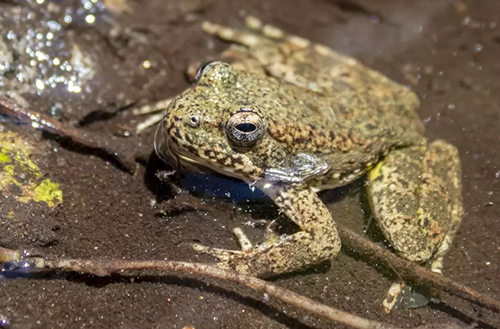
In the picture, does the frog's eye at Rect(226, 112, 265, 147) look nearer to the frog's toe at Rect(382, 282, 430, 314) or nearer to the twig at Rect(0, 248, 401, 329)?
the twig at Rect(0, 248, 401, 329)

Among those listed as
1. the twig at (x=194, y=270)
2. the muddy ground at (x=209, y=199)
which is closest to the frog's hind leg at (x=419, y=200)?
the muddy ground at (x=209, y=199)

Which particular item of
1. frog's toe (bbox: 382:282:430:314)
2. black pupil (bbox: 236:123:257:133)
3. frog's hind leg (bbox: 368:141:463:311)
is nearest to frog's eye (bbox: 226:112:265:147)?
black pupil (bbox: 236:123:257:133)

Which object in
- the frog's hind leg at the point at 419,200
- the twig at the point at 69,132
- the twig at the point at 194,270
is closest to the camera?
the twig at the point at 194,270

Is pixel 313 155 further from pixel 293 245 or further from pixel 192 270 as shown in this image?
pixel 192 270

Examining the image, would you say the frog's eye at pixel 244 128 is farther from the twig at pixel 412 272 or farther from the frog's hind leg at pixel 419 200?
the frog's hind leg at pixel 419 200

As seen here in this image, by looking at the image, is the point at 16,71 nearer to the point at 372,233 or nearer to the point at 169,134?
the point at 169,134

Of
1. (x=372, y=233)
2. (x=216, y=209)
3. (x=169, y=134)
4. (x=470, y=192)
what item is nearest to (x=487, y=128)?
(x=470, y=192)
